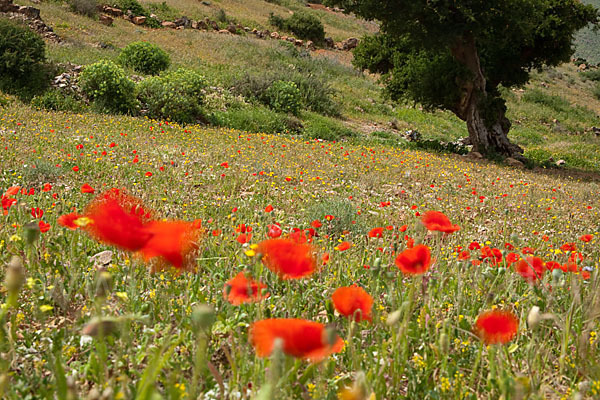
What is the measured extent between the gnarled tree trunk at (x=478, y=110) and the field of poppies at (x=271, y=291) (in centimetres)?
666

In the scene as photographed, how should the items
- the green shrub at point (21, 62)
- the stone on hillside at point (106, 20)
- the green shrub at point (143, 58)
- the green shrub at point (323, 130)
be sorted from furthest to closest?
the stone on hillside at point (106, 20)
the green shrub at point (143, 58)
the green shrub at point (323, 130)
the green shrub at point (21, 62)

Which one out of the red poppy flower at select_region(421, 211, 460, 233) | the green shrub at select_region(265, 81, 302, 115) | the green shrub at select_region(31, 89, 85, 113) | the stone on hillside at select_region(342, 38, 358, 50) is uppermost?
the stone on hillside at select_region(342, 38, 358, 50)

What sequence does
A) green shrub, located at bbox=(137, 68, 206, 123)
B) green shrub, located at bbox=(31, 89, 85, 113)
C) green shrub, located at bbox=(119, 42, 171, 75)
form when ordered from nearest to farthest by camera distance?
green shrub, located at bbox=(31, 89, 85, 113)
green shrub, located at bbox=(137, 68, 206, 123)
green shrub, located at bbox=(119, 42, 171, 75)

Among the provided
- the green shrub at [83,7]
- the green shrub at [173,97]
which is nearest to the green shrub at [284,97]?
the green shrub at [173,97]

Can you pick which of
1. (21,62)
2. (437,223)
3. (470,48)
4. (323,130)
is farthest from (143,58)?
(437,223)

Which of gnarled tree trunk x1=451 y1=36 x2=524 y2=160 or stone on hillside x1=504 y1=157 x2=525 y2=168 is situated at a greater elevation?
gnarled tree trunk x1=451 y1=36 x2=524 y2=160

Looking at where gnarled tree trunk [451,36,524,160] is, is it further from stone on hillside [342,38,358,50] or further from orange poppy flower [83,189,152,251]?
stone on hillside [342,38,358,50]

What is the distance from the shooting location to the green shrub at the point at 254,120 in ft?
37.3

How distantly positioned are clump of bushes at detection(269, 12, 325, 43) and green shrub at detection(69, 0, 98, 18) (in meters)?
15.6

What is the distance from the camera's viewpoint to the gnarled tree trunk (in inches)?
449

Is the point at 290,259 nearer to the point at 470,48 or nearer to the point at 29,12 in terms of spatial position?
the point at 470,48

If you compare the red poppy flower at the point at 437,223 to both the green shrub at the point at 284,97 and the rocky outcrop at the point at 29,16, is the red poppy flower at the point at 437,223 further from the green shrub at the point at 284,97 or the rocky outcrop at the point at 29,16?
the rocky outcrop at the point at 29,16

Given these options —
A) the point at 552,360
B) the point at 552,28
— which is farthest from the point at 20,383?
the point at 552,28

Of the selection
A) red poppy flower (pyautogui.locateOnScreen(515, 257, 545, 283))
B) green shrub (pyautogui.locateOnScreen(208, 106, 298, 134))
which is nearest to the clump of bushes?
green shrub (pyautogui.locateOnScreen(208, 106, 298, 134))
